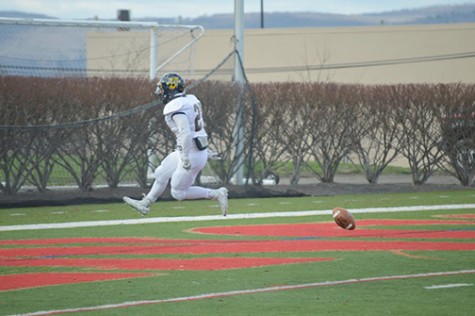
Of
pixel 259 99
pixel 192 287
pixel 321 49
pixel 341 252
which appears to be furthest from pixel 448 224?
pixel 321 49

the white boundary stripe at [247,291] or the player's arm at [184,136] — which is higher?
the player's arm at [184,136]

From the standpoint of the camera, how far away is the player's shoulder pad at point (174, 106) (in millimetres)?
14945

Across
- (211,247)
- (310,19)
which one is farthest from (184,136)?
(310,19)

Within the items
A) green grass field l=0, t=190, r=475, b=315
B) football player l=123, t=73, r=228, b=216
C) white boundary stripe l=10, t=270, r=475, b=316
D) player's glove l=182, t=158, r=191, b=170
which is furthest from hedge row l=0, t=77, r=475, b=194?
white boundary stripe l=10, t=270, r=475, b=316

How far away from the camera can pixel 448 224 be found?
15.7 meters

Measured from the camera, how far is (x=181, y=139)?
15.0 metres

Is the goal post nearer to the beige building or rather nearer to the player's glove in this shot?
the beige building

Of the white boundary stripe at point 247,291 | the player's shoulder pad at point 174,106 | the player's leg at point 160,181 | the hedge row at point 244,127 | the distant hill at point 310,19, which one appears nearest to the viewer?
the white boundary stripe at point 247,291

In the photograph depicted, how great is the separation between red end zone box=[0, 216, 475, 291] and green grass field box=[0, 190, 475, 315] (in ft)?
0.04

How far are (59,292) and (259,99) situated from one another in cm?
1347

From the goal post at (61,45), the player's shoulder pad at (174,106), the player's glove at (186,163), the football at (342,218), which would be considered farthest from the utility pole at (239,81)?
the football at (342,218)

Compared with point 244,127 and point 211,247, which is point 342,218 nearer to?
point 211,247

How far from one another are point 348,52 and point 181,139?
2449 centimetres

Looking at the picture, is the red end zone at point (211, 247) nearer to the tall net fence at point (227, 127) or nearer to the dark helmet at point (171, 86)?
the dark helmet at point (171, 86)
